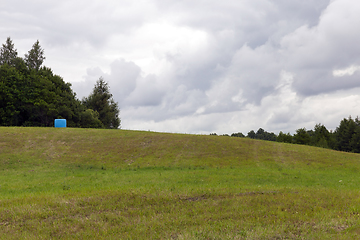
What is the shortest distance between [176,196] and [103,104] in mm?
89158

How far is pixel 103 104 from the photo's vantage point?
98125 mm

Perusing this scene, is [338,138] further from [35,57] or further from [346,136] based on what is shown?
[35,57]

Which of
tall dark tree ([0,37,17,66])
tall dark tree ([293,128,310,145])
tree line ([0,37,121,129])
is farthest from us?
tall dark tree ([293,128,310,145])

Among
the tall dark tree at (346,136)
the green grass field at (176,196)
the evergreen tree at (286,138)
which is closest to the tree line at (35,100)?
the green grass field at (176,196)

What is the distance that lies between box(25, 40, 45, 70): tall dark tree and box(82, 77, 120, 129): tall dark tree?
798 inches

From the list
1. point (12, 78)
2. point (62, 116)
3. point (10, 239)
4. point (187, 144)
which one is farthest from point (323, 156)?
point (12, 78)

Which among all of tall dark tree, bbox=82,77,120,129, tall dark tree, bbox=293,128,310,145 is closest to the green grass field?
tall dark tree, bbox=82,77,120,129

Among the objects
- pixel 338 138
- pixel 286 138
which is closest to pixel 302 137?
pixel 286 138

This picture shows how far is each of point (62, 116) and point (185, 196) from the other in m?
63.4

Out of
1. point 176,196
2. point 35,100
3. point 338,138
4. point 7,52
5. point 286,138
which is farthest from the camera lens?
point 286,138

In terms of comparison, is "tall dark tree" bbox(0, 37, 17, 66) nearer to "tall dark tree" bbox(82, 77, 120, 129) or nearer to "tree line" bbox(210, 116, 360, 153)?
"tall dark tree" bbox(82, 77, 120, 129)

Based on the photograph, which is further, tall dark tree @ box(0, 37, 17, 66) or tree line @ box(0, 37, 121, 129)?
tall dark tree @ box(0, 37, 17, 66)

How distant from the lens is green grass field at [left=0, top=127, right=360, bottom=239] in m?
9.78

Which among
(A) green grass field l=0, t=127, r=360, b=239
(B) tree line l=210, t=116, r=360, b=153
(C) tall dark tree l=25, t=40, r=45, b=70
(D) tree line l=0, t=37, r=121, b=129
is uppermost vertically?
(C) tall dark tree l=25, t=40, r=45, b=70
